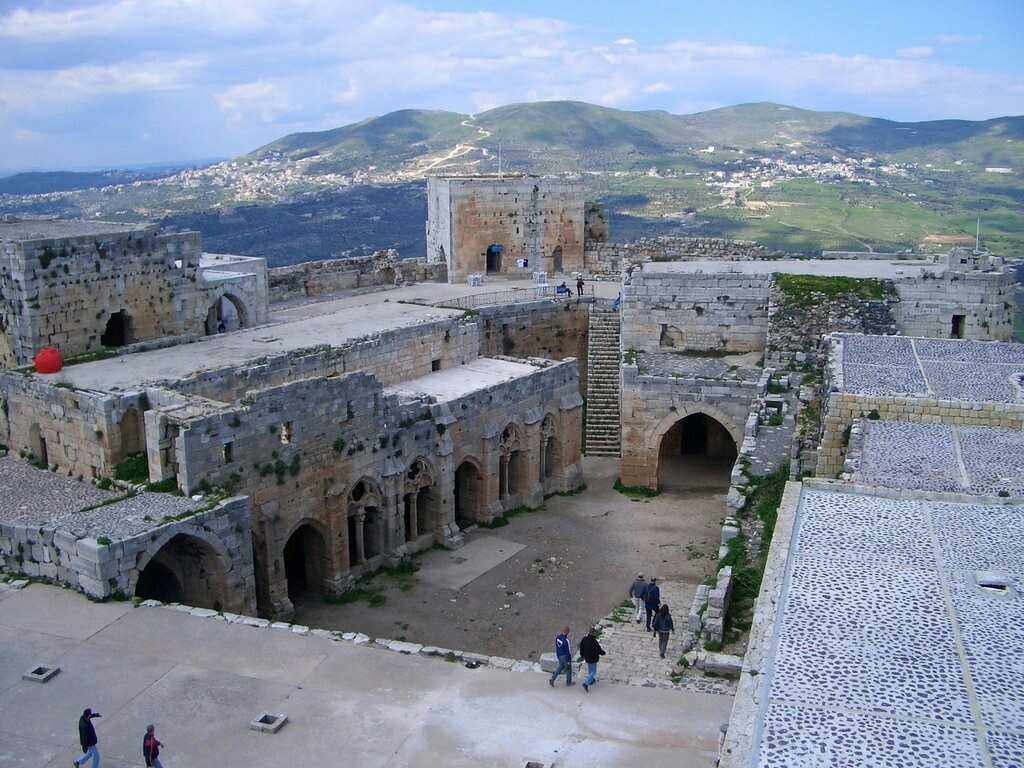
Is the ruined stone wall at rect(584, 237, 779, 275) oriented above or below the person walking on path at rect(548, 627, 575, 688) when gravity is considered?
above

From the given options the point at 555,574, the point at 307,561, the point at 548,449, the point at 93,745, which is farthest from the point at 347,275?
the point at 93,745

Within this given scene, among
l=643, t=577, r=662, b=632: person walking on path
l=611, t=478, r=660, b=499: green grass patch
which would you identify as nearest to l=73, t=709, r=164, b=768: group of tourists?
l=643, t=577, r=662, b=632: person walking on path

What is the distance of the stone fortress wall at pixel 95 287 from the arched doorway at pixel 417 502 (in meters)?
6.31

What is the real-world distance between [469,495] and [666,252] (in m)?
13.8

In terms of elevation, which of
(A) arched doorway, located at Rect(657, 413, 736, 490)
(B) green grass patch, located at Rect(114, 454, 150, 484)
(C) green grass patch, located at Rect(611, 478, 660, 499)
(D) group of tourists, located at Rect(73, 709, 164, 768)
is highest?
(B) green grass patch, located at Rect(114, 454, 150, 484)

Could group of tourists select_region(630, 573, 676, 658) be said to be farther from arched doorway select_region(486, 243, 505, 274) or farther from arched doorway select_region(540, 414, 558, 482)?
arched doorway select_region(486, 243, 505, 274)

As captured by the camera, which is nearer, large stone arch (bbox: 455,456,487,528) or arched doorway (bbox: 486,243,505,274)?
large stone arch (bbox: 455,456,487,528)

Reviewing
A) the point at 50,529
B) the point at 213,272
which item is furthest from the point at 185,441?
the point at 213,272

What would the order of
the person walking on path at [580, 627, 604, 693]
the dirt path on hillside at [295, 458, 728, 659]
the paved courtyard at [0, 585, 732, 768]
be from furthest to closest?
the dirt path on hillside at [295, 458, 728, 659]
the person walking on path at [580, 627, 604, 693]
the paved courtyard at [0, 585, 732, 768]

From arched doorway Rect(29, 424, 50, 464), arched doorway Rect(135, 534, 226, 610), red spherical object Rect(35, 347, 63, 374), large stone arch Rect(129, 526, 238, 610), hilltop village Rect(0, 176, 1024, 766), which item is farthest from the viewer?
red spherical object Rect(35, 347, 63, 374)

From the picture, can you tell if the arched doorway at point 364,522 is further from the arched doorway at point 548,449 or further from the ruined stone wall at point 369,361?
the arched doorway at point 548,449

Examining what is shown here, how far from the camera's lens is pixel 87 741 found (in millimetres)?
11312

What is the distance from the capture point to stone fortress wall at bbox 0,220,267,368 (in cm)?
2050

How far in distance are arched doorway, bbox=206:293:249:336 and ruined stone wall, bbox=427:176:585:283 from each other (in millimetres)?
9544
